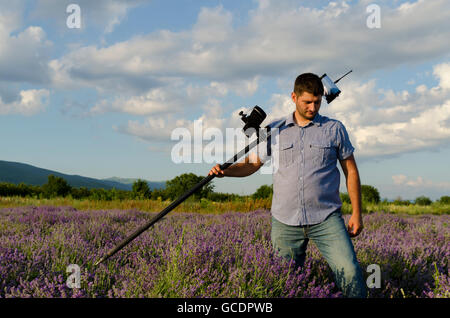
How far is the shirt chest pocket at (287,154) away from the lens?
3.17 m

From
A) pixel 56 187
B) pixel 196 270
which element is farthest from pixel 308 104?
pixel 56 187

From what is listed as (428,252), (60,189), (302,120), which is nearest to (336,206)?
(302,120)

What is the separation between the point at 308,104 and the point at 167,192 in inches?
653

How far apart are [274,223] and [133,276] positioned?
4.31 ft

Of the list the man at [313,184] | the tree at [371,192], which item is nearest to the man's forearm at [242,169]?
the man at [313,184]

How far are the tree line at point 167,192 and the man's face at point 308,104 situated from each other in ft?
35.2

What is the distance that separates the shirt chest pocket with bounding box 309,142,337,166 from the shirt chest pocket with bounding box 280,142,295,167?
0.17 metres

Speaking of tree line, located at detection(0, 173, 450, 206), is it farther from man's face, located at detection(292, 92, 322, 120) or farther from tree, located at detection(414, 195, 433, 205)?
man's face, located at detection(292, 92, 322, 120)

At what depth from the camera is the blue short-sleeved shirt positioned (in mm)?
2992

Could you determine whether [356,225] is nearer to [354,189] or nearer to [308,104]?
[354,189]

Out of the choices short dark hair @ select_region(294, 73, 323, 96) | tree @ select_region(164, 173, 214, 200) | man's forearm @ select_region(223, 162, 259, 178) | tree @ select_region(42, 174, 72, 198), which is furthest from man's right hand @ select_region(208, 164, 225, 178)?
tree @ select_region(42, 174, 72, 198)

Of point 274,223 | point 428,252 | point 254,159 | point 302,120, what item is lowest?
point 428,252

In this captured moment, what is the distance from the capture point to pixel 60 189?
25875mm
